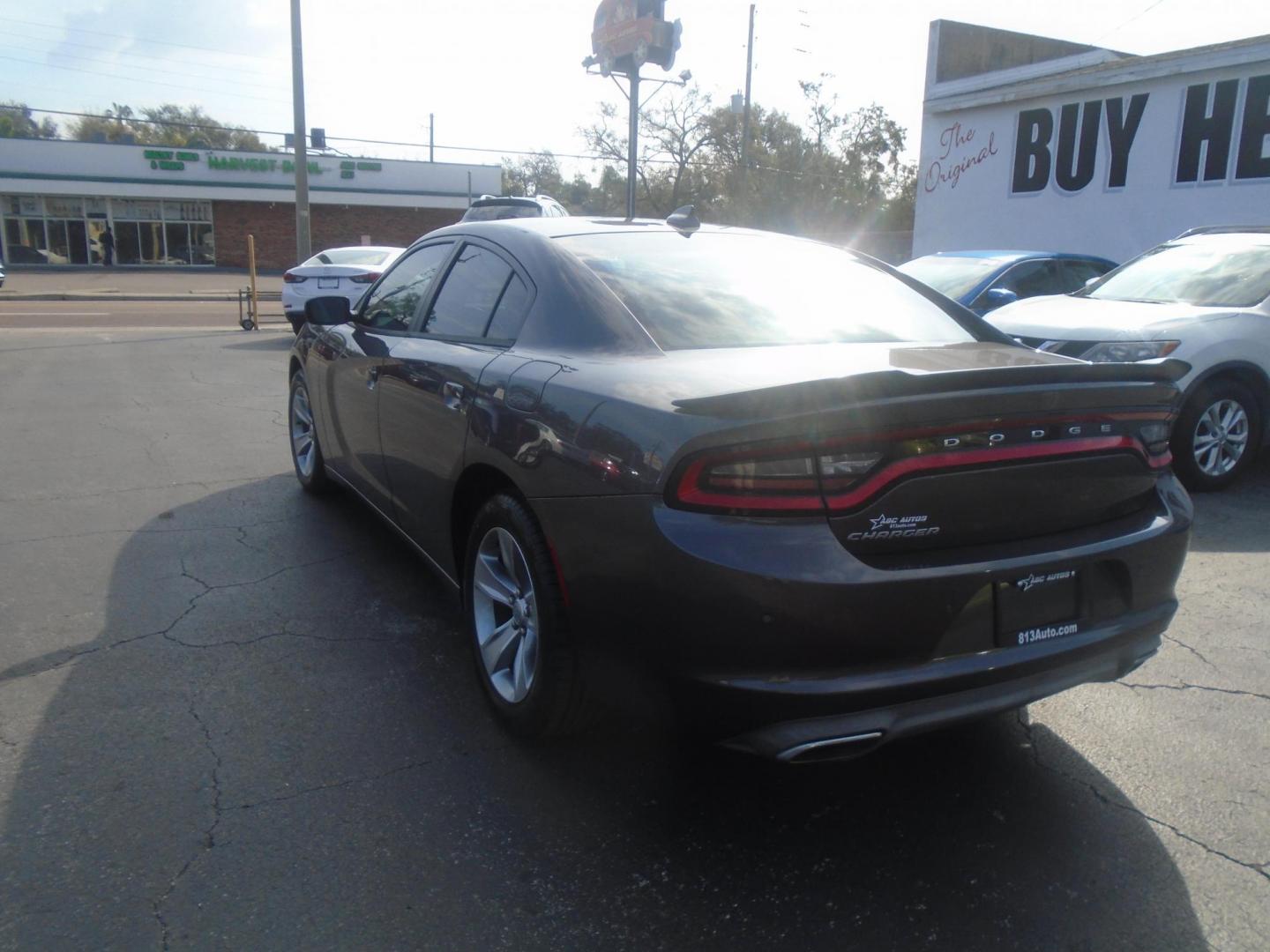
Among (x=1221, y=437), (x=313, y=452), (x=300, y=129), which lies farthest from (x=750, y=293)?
(x=300, y=129)

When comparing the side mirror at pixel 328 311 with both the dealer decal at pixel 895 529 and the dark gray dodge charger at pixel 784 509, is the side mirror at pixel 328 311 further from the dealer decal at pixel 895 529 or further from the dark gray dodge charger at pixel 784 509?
the dealer decal at pixel 895 529

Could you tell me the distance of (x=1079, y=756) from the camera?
10.4ft

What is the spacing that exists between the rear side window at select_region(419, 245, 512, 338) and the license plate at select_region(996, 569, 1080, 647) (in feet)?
6.81

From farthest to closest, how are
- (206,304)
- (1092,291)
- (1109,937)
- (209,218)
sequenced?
1. (209,218)
2. (206,304)
3. (1092,291)
4. (1109,937)

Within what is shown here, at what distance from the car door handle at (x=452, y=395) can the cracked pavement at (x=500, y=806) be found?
100 centimetres

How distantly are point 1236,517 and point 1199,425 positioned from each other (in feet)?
2.32

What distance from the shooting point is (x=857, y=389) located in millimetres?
2414

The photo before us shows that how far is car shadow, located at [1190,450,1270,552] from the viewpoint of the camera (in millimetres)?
5406

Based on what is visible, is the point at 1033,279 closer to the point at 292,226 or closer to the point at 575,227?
the point at 575,227

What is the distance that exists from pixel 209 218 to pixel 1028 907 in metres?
50.1

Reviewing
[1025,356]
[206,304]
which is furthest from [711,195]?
[1025,356]

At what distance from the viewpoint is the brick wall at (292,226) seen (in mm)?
46656

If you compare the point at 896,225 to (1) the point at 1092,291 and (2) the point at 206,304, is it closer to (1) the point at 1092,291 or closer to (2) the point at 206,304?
(2) the point at 206,304

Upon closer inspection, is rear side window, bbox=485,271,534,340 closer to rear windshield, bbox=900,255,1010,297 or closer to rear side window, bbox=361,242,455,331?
rear side window, bbox=361,242,455,331
